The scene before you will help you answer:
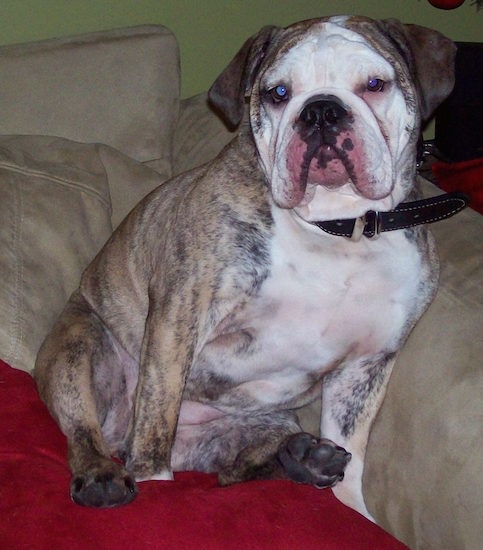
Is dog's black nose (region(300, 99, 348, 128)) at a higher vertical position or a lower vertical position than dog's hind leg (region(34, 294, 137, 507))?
higher

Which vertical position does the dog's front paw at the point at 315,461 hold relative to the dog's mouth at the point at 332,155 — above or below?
below

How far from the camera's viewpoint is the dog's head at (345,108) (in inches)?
76.4

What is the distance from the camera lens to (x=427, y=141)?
3684 mm

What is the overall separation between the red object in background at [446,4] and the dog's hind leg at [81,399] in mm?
2070

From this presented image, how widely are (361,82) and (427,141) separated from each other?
5.81ft

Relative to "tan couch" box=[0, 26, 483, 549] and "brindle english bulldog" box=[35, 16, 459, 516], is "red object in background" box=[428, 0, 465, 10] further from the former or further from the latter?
"brindle english bulldog" box=[35, 16, 459, 516]

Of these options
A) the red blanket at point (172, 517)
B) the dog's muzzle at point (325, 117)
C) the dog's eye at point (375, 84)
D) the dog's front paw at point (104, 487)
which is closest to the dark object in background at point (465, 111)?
the dog's eye at point (375, 84)

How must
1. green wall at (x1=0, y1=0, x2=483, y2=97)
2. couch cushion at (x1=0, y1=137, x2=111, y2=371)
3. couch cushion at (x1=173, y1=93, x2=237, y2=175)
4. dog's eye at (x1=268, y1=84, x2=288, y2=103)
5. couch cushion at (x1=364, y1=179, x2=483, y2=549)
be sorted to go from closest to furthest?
couch cushion at (x1=364, y1=179, x2=483, y2=549)
dog's eye at (x1=268, y1=84, x2=288, y2=103)
couch cushion at (x1=0, y1=137, x2=111, y2=371)
couch cushion at (x1=173, y1=93, x2=237, y2=175)
green wall at (x1=0, y1=0, x2=483, y2=97)

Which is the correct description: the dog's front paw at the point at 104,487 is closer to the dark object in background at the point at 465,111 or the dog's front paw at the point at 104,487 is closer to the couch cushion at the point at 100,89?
the couch cushion at the point at 100,89

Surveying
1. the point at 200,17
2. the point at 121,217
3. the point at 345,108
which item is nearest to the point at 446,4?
the point at 200,17

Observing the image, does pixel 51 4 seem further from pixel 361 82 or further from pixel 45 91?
pixel 361 82

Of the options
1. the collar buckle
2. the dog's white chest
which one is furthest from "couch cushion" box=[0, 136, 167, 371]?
the collar buckle

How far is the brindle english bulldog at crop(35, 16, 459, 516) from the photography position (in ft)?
6.50

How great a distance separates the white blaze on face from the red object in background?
6.07 feet
